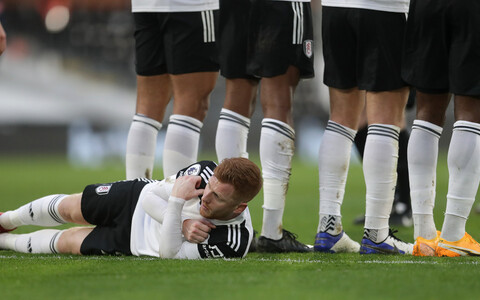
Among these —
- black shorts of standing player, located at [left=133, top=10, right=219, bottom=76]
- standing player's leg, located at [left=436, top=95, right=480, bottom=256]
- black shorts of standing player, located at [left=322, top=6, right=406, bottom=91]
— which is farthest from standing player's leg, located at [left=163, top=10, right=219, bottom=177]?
standing player's leg, located at [left=436, top=95, right=480, bottom=256]

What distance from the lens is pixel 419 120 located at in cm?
421

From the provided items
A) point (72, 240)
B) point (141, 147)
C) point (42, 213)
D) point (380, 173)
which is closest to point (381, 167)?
point (380, 173)

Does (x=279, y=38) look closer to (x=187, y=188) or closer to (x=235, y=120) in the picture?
(x=235, y=120)

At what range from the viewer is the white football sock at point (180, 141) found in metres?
4.70

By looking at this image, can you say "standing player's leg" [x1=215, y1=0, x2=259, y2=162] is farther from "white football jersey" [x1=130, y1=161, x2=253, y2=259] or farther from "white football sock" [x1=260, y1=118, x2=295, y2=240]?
"white football jersey" [x1=130, y1=161, x2=253, y2=259]

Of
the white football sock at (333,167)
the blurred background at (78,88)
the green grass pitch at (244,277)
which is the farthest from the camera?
the blurred background at (78,88)

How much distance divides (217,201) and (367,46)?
3.95 feet

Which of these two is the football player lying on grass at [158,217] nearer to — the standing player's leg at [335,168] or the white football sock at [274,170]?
the white football sock at [274,170]

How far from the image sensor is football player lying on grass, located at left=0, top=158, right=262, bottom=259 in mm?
3758

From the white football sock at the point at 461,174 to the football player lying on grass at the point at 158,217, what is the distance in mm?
1021

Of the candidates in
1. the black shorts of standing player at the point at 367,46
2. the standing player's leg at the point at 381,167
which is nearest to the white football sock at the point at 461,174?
the standing player's leg at the point at 381,167

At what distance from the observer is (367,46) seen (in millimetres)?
4203

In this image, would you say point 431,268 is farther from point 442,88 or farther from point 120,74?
point 120,74

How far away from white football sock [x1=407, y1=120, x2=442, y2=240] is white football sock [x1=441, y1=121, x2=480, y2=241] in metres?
0.16
